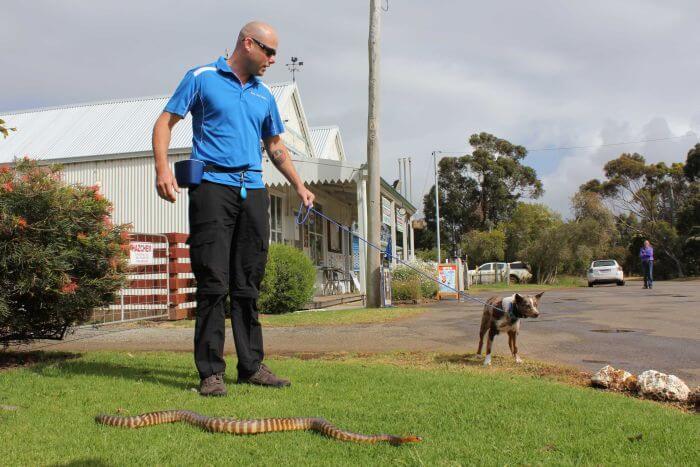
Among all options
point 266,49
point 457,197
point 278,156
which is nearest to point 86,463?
point 278,156

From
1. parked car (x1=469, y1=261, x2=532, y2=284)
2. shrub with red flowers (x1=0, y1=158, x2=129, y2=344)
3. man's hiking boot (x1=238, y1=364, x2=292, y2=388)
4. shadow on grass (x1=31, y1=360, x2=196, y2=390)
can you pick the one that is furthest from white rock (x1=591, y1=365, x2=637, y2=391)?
parked car (x1=469, y1=261, x2=532, y2=284)

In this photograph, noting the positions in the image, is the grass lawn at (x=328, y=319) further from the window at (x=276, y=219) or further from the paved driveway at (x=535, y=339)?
the window at (x=276, y=219)

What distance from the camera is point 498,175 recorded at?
54.2 meters

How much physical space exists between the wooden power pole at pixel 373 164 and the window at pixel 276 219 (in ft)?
15.8

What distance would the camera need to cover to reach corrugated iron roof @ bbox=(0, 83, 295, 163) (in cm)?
1903

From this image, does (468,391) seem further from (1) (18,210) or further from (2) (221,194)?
(1) (18,210)

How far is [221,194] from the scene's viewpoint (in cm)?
445

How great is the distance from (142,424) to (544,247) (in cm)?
3690

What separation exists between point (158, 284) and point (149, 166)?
7.21 metres

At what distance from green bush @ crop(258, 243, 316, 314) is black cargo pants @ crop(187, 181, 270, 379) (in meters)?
8.27

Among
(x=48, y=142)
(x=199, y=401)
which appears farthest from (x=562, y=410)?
(x=48, y=142)

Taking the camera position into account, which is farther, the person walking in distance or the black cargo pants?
the person walking in distance

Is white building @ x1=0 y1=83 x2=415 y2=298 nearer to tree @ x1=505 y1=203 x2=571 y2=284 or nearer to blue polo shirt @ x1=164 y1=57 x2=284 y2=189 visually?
blue polo shirt @ x1=164 y1=57 x2=284 y2=189

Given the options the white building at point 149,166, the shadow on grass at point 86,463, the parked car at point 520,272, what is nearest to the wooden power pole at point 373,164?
the white building at point 149,166
